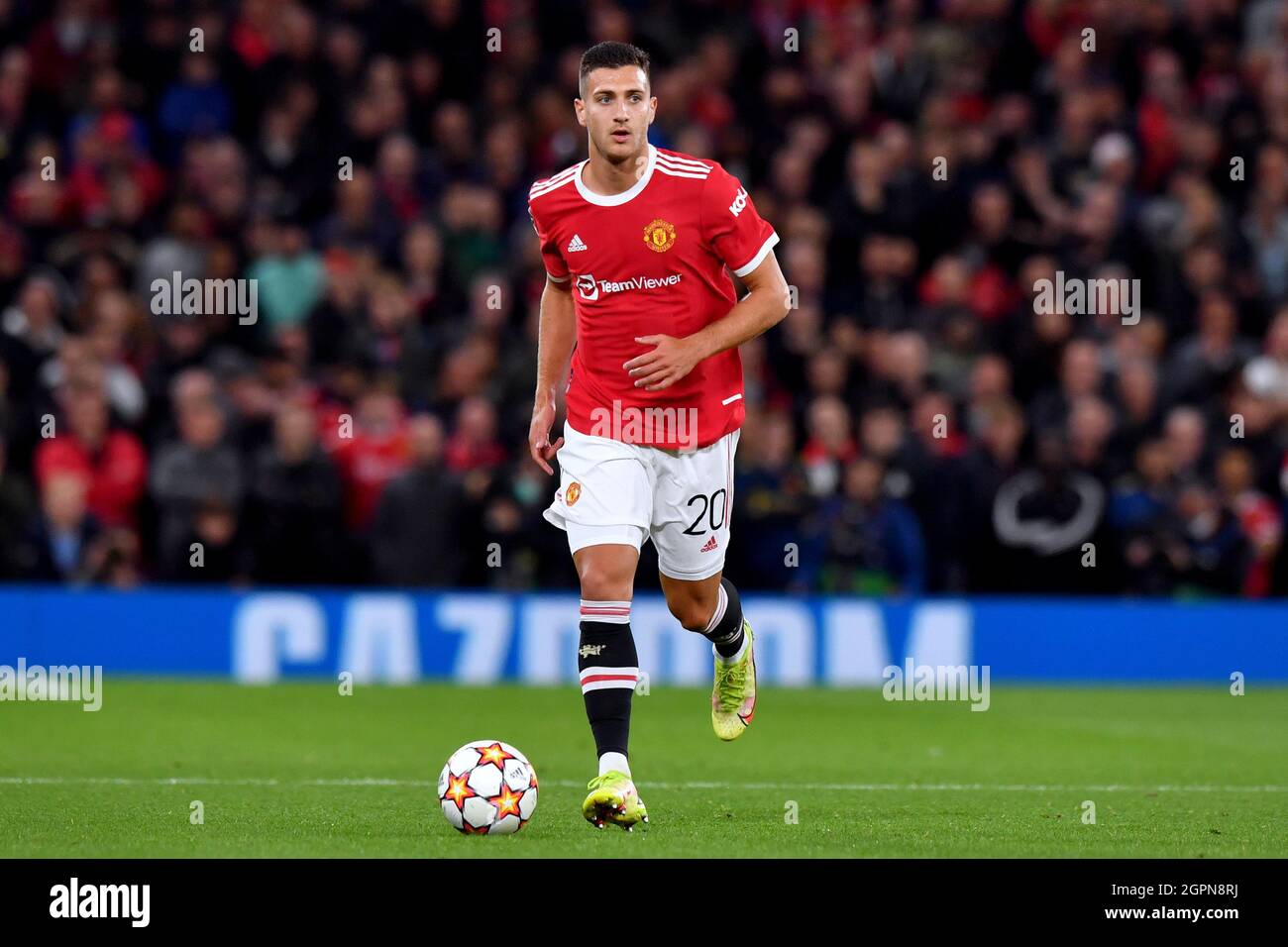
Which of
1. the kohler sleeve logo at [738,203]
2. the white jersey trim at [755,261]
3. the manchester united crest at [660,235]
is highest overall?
the kohler sleeve logo at [738,203]

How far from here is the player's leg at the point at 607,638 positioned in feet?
26.2

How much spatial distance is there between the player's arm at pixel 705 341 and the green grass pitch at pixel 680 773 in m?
1.68

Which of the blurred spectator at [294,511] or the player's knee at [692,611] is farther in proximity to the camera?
the blurred spectator at [294,511]

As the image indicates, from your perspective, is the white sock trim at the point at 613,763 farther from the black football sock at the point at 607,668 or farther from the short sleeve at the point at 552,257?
the short sleeve at the point at 552,257

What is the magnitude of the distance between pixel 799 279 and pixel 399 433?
3392 millimetres

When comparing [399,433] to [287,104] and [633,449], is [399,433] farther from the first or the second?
[633,449]

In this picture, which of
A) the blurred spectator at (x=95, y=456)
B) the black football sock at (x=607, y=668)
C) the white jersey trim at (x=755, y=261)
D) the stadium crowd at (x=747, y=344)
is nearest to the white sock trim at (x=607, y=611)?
the black football sock at (x=607, y=668)

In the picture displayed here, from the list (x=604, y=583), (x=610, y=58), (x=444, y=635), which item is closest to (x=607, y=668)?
(x=604, y=583)

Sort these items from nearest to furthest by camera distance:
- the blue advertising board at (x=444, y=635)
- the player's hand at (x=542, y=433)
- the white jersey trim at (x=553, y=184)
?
1. the white jersey trim at (x=553, y=184)
2. the player's hand at (x=542, y=433)
3. the blue advertising board at (x=444, y=635)

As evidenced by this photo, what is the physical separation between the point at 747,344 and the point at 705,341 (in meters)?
8.63

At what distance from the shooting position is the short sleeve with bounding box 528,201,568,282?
28.1ft

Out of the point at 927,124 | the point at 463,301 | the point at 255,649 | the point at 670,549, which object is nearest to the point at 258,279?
the point at 463,301

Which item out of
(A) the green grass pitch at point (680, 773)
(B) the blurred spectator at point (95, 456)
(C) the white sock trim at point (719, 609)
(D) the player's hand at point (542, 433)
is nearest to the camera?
(A) the green grass pitch at point (680, 773)

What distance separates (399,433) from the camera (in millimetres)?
16188
